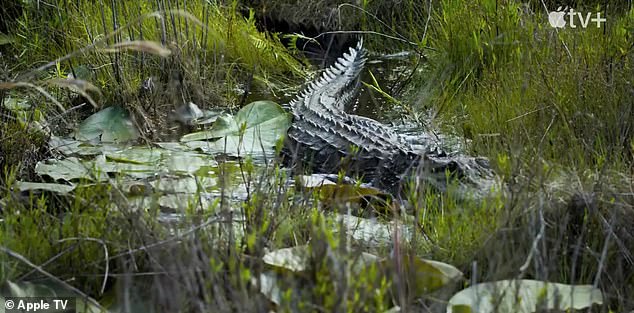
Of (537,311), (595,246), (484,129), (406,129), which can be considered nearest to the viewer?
(537,311)

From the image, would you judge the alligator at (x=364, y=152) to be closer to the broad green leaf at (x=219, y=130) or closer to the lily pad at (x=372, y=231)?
the broad green leaf at (x=219, y=130)

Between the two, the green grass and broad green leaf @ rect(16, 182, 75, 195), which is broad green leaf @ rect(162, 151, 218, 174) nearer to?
the green grass

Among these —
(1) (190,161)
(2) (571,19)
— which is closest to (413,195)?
(1) (190,161)

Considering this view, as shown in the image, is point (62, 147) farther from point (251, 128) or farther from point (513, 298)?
point (513, 298)

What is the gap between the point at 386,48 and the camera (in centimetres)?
660

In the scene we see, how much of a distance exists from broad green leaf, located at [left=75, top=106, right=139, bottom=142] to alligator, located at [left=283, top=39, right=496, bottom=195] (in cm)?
81

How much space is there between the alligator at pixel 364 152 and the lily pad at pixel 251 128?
0.09 metres

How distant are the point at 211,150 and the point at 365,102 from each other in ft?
5.16

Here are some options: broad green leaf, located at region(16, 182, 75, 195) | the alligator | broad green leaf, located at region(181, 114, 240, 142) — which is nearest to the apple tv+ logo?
the alligator

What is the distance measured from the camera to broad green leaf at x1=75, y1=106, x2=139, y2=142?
4.23m

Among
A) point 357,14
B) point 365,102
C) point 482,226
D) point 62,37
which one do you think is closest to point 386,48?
point 357,14

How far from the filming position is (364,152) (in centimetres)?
402

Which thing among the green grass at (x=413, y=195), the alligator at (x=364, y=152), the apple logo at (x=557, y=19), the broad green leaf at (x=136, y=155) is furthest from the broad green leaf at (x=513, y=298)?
the apple logo at (x=557, y=19)

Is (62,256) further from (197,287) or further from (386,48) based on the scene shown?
(386,48)
